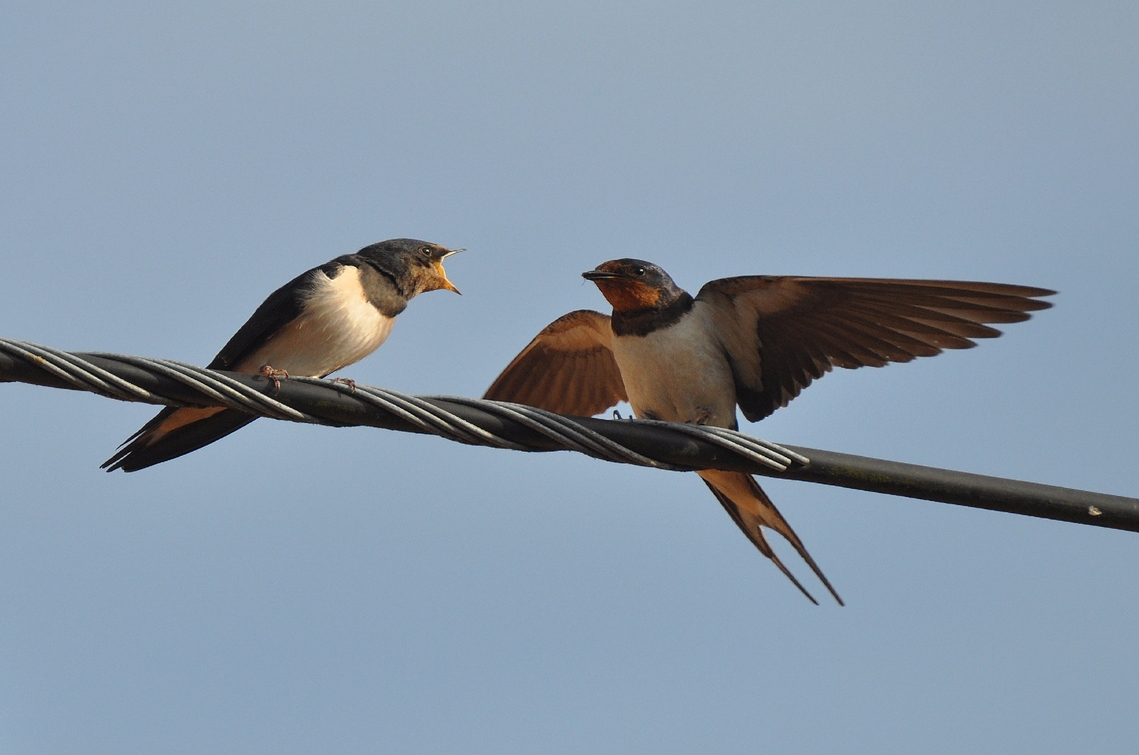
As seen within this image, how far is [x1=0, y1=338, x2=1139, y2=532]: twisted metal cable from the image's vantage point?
2.66 meters

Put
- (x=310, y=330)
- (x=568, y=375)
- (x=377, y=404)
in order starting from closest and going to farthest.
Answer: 1. (x=377, y=404)
2. (x=310, y=330)
3. (x=568, y=375)

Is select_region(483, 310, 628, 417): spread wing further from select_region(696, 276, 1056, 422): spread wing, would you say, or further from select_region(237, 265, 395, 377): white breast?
select_region(237, 265, 395, 377): white breast

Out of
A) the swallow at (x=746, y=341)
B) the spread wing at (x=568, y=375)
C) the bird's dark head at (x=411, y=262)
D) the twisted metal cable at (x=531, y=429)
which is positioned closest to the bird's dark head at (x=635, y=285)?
the swallow at (x=746, y=341)

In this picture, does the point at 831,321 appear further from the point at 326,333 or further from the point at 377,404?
the point at 377,404

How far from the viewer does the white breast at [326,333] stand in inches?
180

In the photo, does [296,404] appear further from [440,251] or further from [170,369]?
[440,251]

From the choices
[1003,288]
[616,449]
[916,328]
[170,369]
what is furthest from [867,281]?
[170,369]

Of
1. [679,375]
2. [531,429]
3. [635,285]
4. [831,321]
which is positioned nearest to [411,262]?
[635,285]

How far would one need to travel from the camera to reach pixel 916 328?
447 cm

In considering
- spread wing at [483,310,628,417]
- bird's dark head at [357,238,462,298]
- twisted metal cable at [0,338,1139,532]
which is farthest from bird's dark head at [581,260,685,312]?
twisted metal cable at [0,338,1139,532]

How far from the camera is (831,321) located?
190 inches

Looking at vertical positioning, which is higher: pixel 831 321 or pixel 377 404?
pixel 831 321

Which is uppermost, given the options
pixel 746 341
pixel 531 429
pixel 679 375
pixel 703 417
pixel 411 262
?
pixel 411 262

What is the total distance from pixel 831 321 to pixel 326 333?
1.80m
